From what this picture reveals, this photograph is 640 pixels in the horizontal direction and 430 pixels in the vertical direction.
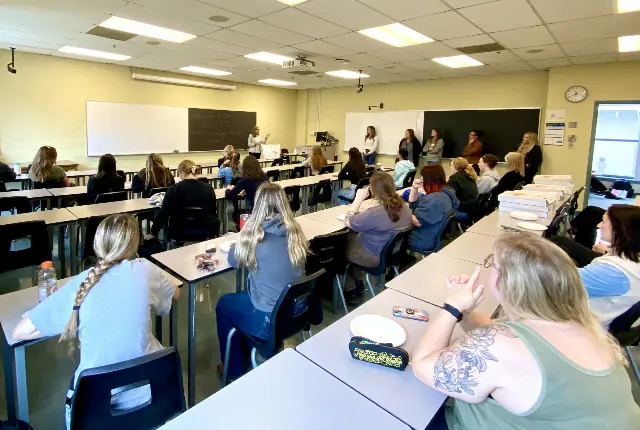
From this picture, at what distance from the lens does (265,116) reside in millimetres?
11672

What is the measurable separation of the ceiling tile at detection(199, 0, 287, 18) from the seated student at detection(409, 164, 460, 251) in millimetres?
2367

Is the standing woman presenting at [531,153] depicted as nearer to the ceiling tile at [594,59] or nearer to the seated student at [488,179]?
the ceiling tile at [594,59]

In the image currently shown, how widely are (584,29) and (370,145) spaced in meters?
6.04

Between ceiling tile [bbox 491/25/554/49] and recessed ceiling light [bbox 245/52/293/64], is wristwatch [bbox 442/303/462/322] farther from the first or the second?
recessed ceiling light [bbox 245/52/293/64]

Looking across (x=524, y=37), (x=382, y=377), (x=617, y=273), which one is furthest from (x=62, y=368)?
(x=524, y=37)

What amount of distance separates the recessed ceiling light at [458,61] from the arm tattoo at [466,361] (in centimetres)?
645

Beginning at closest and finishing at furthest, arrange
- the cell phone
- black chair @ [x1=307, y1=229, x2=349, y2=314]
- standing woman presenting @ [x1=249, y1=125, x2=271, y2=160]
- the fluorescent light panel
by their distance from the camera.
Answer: the cell phone < black chair @ [x1=307, y1=229, x2=349, y2=314] < the fluorescent light panel < standing woman presenting @ [x1=249, y1=125, x2=271, y2=160]

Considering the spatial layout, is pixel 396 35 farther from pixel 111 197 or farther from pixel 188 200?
pixel 111 197

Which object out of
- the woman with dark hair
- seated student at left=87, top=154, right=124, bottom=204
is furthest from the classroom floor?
the woman with dark hair

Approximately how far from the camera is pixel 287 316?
1.96 m

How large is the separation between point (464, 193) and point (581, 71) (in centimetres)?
432

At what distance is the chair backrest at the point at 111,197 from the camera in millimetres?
4238

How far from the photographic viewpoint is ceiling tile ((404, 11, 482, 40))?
4344 millimetres

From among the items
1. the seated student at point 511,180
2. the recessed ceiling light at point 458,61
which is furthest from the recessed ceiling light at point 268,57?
the seated student at point 511,180
